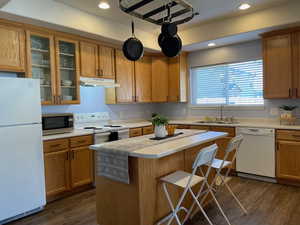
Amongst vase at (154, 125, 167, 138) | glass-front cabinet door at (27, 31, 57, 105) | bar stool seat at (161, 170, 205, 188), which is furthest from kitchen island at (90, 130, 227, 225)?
glass-front cabinet door at (27, 31, 57, 105)

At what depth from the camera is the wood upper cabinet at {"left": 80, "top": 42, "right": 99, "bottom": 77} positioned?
12.4 ft

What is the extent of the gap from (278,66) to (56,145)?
375 centimetres

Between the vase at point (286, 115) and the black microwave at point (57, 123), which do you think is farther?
the vase at point (286, 115)

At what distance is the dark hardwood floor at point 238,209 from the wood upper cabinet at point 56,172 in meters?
0.20

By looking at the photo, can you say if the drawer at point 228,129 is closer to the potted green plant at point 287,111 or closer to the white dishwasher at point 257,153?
the white dishwasher at point 257,153

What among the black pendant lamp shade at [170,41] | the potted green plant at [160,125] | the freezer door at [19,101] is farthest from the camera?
the potted green plant at [160,125]

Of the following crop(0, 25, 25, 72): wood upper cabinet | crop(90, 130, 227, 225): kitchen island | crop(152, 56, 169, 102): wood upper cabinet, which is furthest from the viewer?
crop(152, 56, 169, 102): wood upper cabinet

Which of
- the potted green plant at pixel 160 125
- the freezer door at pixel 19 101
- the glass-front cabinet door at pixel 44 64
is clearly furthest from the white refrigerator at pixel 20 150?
the potted green plant at pixel 160 125

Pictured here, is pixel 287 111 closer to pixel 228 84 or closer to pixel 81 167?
pixel 228 84

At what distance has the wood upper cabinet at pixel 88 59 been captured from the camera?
3777 mm

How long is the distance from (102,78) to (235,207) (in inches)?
117

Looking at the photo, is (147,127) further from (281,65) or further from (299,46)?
(299,46)

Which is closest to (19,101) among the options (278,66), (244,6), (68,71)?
(68,71)

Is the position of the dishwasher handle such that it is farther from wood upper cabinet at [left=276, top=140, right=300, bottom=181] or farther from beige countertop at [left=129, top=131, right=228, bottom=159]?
beige countertop at [left=129, top=131, right=228, bottom=159]
